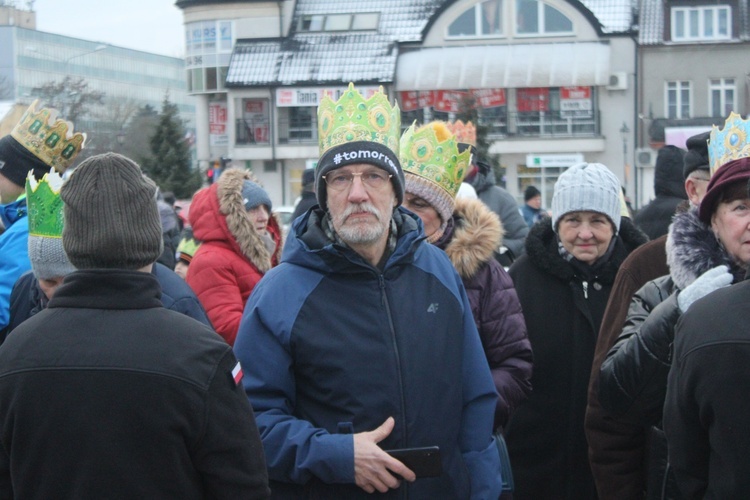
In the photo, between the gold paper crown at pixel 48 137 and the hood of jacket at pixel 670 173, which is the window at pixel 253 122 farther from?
the gold paper crown at pixel 48 137

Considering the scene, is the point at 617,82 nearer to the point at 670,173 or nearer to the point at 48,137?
the point at 670,173

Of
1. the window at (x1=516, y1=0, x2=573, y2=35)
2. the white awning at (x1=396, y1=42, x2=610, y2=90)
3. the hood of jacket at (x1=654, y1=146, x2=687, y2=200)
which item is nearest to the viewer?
the hood of jacket at (x1=654, y1=146, x2=687, y2=200)

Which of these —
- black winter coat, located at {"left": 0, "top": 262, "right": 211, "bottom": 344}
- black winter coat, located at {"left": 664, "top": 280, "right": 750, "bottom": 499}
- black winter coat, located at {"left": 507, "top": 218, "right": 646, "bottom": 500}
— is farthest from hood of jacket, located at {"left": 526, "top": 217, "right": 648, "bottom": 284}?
black winter coat, located at {"left": 664, "top": 280, "right": 750, "bottom": 499}

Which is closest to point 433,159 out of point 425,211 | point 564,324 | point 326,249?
point 425,211

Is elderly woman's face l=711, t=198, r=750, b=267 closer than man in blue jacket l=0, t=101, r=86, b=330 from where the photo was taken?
Yes

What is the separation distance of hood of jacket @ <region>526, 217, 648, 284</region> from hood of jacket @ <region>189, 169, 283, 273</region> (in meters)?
1.56

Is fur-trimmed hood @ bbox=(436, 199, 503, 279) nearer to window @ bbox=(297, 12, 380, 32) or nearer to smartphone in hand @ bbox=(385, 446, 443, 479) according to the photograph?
smartphone in hand @ bbox=(385, 446, 443, 479)

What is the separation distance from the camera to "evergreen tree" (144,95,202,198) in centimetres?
3281

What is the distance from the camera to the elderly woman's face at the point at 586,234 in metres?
4.85

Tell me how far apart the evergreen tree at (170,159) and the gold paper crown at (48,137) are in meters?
27.2

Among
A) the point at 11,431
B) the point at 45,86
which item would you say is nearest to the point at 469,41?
the point at 45,86

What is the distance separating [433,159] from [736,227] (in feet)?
5.45

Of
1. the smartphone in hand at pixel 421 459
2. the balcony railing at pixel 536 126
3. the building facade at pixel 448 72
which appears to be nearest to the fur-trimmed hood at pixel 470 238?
the smartphone in hand at pixel 421 459

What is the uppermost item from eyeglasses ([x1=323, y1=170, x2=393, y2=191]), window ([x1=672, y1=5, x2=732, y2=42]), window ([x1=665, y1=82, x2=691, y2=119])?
window ([x1=672, y1=5, x2=732, y2=42])
